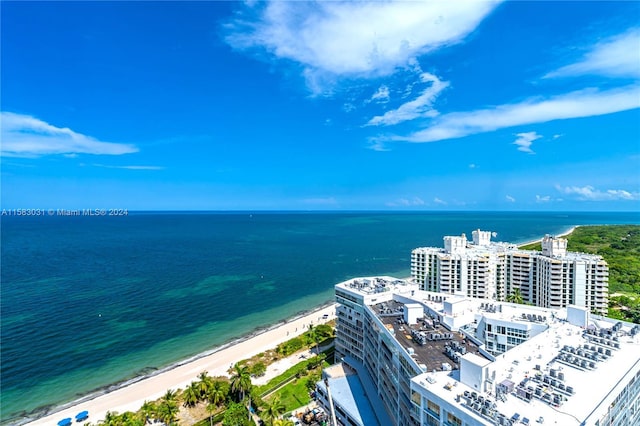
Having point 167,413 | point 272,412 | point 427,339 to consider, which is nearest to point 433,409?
point 427,339

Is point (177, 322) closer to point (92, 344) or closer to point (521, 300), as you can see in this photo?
point (92, 344)

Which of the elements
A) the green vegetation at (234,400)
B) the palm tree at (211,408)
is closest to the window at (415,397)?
the green vegetation at (234,400)

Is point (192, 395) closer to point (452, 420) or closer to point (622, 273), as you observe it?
point (452, 420)

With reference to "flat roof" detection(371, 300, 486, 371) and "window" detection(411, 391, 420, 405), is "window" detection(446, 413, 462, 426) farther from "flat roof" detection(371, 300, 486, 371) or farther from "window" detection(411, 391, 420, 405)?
"flat roof" detection(371, 300, 486, 371)

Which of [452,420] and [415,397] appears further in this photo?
[415,397]

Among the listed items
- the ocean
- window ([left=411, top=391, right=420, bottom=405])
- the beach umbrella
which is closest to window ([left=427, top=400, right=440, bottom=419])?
window ([left=411, top=391, right=420, bottom=405])
